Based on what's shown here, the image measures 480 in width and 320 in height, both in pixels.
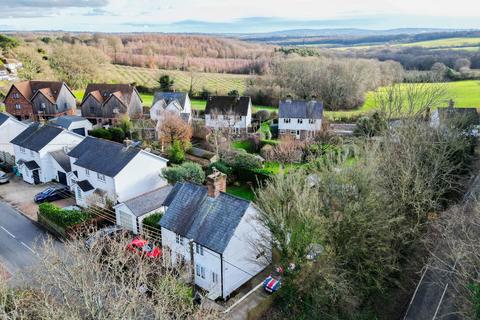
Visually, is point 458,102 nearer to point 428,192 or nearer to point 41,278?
point 428,192

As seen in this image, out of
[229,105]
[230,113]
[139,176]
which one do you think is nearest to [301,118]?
[230,113]

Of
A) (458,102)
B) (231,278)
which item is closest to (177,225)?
(231,278)

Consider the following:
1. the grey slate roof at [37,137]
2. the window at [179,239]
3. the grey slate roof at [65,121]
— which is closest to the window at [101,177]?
the grey slate roof at [37,137]

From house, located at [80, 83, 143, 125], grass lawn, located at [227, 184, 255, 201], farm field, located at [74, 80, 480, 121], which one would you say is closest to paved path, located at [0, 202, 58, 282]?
grass lawn, located at [227, 184, 255, 201]

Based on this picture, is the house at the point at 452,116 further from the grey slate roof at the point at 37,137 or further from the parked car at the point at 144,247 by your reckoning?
the grey slate roof at the point at 37,137

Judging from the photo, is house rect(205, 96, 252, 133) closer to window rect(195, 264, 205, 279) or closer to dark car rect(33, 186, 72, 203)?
dark car rect(33, 186, 72, 203)
